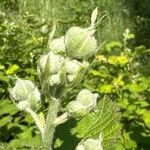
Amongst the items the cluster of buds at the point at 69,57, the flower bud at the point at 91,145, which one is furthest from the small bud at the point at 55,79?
the flower bud at the point at 91,145

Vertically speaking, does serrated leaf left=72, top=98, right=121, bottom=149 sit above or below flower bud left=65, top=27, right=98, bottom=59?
below

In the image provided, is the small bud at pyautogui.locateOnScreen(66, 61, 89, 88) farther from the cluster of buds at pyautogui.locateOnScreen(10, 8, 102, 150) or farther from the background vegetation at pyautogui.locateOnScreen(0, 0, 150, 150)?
the background vegetation at pyautogui.locateOnScreen(0, 0, 150, 150)

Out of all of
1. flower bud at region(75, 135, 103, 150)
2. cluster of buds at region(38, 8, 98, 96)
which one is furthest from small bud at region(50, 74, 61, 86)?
flower bud at region(75, 135, 103, 150)

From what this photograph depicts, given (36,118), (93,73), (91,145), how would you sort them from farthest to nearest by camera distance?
1. (93,73)
2. (36,118)
3. (91,145)

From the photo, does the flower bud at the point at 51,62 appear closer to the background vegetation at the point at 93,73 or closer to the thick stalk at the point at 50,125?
the thick stalk at the point at 50,125

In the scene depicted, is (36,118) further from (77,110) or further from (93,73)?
(93,73)

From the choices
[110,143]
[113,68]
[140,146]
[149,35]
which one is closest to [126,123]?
[140,146]

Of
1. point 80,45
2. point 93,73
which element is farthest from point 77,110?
point 93,73
